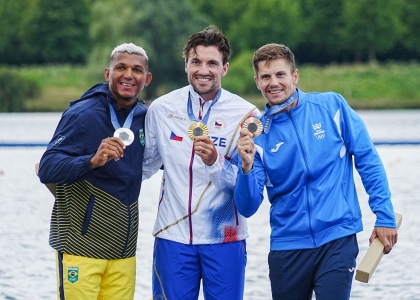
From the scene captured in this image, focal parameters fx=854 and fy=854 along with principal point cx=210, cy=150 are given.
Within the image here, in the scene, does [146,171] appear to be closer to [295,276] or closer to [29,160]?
[295,276]

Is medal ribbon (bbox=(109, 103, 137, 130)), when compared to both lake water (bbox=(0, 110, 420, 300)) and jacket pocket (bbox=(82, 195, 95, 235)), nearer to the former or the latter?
jacket pocket (bbox=(82, 195, 95, 235))

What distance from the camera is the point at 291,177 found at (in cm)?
433

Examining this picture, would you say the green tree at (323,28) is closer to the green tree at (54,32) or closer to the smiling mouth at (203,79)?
the green tree at (54,32)

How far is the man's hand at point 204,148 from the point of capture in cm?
420

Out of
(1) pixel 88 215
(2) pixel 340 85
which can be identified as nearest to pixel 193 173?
(1) pixel 88 215

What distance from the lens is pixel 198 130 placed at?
13.9 feet

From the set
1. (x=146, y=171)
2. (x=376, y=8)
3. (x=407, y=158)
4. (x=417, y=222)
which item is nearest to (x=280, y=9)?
(x=376, y=8)

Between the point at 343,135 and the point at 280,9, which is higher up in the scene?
the point at 280,9

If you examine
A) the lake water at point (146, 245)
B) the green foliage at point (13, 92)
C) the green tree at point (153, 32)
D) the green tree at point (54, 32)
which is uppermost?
the green tree at point (54, 32)

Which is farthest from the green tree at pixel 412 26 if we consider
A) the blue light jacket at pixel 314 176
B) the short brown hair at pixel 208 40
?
the blue light jacket at pixel 314 176

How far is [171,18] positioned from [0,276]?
46.5 meters

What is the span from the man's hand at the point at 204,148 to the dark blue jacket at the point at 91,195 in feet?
1.44

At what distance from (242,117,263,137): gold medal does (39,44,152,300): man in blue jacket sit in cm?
64

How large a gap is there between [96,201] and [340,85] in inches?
2120
